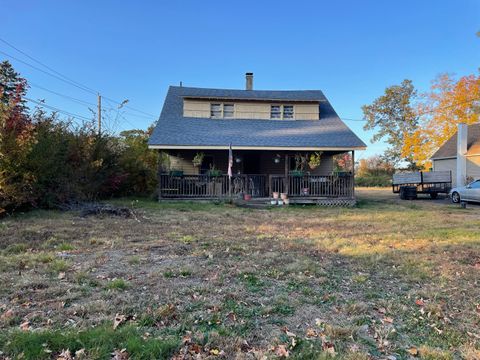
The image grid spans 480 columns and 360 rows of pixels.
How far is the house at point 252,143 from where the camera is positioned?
46.5ft

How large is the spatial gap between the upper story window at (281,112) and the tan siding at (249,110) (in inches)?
10.0

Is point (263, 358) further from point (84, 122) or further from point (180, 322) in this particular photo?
point (84, 122)

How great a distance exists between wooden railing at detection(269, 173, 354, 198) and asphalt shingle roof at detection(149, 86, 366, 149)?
146 cm

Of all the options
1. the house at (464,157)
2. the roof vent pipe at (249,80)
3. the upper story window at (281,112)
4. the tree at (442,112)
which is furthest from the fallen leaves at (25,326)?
the tree at (442,112)

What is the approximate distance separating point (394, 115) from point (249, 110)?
27.9 meters

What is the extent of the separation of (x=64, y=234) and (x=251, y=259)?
4.44 m

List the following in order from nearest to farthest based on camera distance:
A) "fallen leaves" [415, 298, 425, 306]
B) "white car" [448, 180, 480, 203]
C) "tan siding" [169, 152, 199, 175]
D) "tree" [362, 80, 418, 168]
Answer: "fallen leaves" [415, 298, 425, 306]
"white car" [448, 180, 480, 203]
"tan siding" [169, 152, 199, 175]
"tree" [362, 80, 418, 168]

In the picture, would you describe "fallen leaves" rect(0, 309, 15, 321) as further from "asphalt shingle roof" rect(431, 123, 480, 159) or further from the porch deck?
"asphalt shingle roof" rect(431, 123, 480, 159)

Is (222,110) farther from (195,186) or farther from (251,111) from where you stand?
(195,186)

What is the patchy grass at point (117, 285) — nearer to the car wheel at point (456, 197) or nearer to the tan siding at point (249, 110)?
the tan siding at point (249, 110)

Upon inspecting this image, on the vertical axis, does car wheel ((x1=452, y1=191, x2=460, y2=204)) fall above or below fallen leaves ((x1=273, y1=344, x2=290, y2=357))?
above

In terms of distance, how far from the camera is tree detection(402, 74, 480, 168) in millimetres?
27938

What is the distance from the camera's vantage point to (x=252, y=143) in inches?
564

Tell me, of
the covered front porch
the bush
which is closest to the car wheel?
the covered front porch
